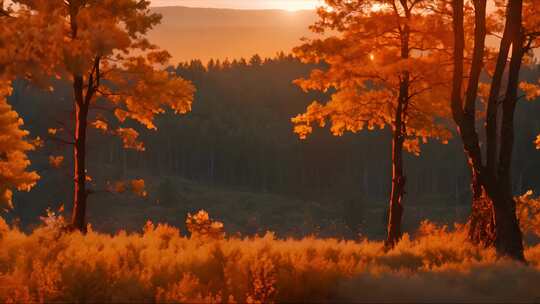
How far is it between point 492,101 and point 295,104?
160 m

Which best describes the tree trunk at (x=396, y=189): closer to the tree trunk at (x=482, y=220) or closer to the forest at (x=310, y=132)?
the forest at (x=310, y=132)

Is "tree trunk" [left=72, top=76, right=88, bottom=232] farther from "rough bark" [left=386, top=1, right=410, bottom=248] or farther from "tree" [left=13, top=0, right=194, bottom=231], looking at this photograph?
"rough bark" [left=386, top=1, right=410, bottom=248]

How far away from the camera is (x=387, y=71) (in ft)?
55.0

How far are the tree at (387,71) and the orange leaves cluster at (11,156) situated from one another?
1172 centimetres

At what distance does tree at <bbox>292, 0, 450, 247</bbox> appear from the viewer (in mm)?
17469

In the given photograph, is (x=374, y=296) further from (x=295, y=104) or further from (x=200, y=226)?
(x=295, y=104)

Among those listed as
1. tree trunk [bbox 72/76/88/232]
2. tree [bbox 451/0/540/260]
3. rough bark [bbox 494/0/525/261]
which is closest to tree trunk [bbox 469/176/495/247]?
tree [bbox 451/0/540/260]

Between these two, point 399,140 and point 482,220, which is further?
point 399,140

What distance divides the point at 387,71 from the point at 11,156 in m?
15.9

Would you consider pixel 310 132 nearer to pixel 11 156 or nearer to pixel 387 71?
pixel 387 71

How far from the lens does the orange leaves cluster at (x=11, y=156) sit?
24219 millimetres

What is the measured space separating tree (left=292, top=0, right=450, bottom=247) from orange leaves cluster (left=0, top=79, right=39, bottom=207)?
1172 cm

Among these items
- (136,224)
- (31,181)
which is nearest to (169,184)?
(136,224)

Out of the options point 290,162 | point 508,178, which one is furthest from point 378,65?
point 290,162
